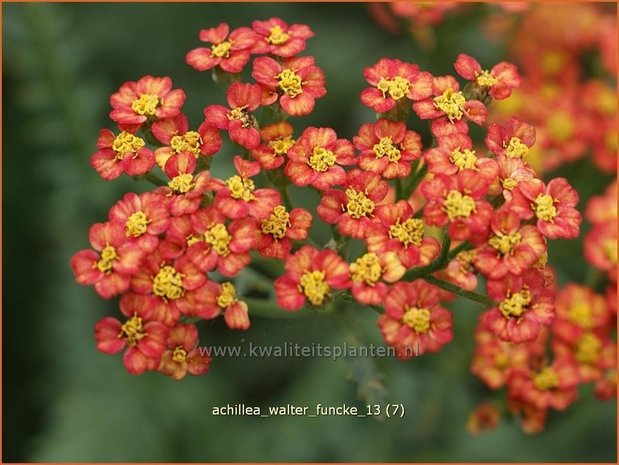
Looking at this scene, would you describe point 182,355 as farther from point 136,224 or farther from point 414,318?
point 414,318

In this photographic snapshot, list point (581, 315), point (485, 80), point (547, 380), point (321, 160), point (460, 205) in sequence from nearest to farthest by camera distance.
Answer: point (460, 205)
point (321, 160)
point (485, 80)
point (547, 380)
point (581, 315)

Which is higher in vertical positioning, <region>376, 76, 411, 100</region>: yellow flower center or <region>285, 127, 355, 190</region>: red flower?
<region>376, 76, 411, 100</region>: yellow flower center

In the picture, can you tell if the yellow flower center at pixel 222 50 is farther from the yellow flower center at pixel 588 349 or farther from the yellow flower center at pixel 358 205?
the yellow flower center at pixel 588 349

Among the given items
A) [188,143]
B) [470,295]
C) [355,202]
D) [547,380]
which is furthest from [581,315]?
[188,143]

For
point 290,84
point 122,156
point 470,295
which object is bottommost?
point 470,295

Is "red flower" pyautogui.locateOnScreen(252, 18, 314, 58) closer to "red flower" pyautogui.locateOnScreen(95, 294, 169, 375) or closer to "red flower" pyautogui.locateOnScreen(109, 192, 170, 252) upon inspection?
"red flower" pyautogui.locateOnScreen(109, 192, 170, 252)

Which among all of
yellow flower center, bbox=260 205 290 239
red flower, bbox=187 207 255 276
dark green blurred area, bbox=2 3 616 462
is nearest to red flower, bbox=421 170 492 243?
yellow flower center, bbox=260 205 290 239

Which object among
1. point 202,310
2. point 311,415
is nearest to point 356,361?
point 202,310
